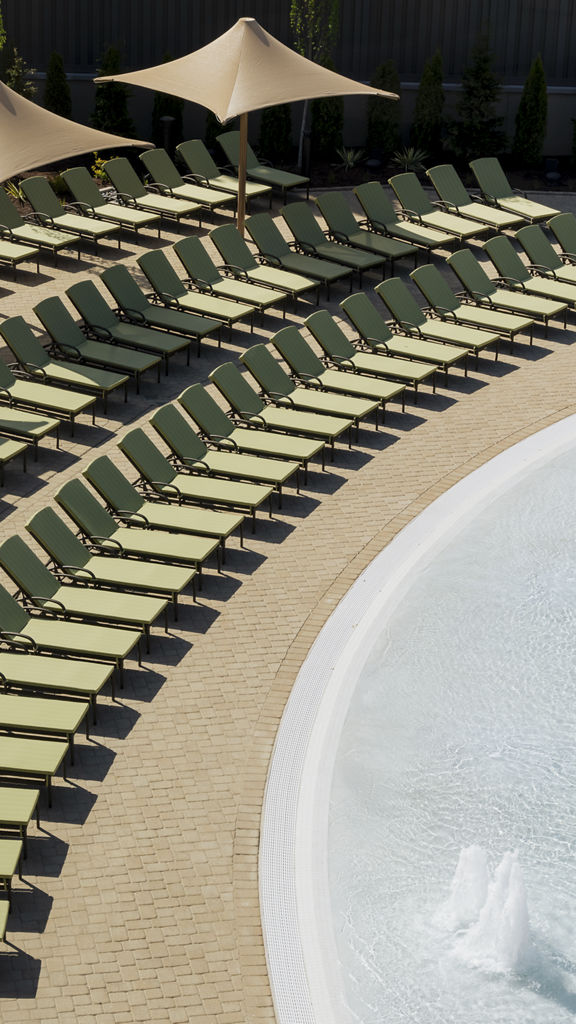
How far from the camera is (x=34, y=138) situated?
61.5ft

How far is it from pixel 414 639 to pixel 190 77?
10390mm

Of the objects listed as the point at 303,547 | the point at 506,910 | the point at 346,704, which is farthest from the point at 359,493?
the point at 506,910

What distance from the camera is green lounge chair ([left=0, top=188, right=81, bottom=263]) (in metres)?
21.2

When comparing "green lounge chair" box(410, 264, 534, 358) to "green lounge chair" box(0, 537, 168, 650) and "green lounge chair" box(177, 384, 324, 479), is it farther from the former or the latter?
"green lounge chair" box(0, 537, 168, 650)

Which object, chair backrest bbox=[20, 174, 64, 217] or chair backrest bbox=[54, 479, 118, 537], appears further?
chair backrest bbox=[20, 174, 64, 217]

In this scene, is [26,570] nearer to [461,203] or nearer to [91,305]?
[91,305]

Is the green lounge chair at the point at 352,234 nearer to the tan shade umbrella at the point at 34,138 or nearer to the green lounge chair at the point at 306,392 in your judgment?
the tan shade umbrella at the point at 34,138

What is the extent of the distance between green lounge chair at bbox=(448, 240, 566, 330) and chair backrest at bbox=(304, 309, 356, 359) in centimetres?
279

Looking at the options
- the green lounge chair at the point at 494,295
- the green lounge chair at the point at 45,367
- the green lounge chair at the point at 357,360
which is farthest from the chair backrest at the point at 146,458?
the green lounge chair at the point at 494,295

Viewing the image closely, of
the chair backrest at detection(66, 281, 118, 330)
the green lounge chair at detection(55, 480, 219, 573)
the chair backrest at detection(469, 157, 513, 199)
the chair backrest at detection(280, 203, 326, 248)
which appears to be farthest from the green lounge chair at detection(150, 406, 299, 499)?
the chair backrest at detection(469, 157, 513, 199)

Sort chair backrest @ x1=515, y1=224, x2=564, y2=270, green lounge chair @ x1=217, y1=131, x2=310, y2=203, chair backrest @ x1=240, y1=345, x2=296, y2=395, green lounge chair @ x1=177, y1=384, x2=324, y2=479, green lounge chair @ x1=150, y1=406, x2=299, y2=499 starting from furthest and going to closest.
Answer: green lounge chair @ x1=217, y1=131, x2=310, y2=203
chair backrest @ x1=515, y1=224, x2=564, y2=270
chair backrest @ x1=240, y1=345, x2=296, y2=395
green lounge chair @ x1=177, y1=384, x2=324, y2=479
green lounge chair @ x1=150, y1=406, x2=299, y2=499

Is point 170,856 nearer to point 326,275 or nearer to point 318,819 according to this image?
point 318,819

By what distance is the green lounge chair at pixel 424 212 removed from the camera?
2316cm

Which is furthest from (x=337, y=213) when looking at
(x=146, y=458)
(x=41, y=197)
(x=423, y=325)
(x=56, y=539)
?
(x=56, y=539)
